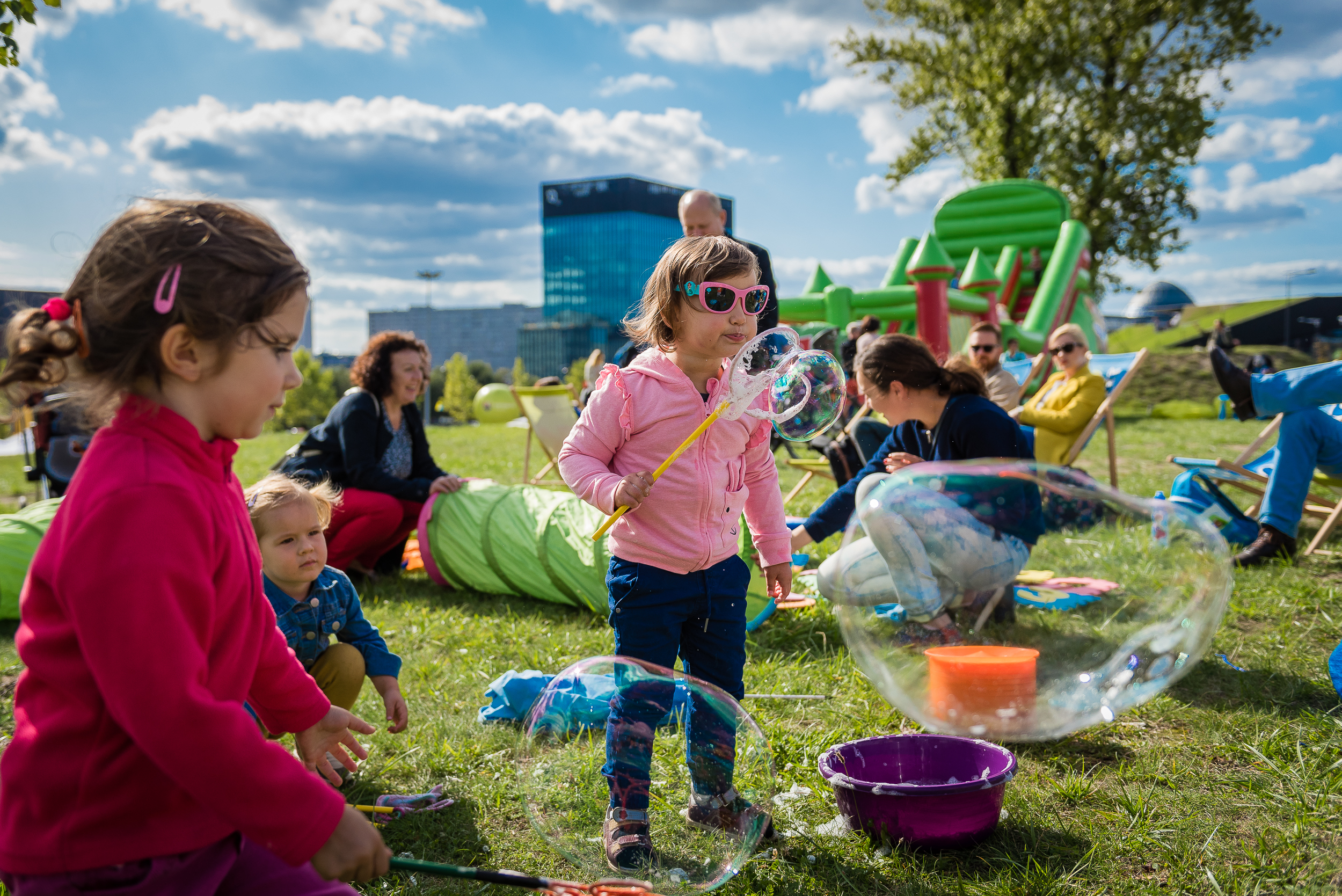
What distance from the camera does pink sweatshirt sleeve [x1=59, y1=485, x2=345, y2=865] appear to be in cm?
102

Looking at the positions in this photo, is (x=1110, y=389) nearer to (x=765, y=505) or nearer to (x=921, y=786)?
(x=765, y=505)

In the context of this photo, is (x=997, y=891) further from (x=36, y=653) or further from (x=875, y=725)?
(x=36, y=653)

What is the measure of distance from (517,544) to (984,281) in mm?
10818

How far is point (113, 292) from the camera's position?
114cm

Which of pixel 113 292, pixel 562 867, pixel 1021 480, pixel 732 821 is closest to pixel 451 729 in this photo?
pixel 562 867

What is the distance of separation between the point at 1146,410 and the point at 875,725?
58.8 ft

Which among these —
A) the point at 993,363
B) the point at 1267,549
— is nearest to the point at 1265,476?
the point at 1267,549

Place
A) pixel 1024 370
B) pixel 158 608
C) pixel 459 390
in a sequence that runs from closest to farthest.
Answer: pixel 158 608, pixel 1024 370, pixel 459 390

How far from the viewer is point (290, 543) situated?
102 inches

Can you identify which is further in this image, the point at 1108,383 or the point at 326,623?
the point at 1108,383

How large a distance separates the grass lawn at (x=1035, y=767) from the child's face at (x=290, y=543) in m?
0.66

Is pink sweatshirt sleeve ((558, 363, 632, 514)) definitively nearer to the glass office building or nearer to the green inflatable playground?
the green inflatable playground

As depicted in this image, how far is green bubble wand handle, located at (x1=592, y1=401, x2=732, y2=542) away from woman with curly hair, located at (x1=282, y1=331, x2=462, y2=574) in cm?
305

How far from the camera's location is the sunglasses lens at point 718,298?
2.12 meters
